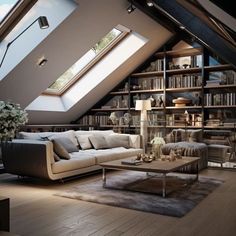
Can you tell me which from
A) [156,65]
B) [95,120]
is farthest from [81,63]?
[156,65]

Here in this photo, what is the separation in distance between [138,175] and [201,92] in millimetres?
3070

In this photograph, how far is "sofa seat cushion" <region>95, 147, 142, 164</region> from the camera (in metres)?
5.09

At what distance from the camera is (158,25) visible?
6633 mm

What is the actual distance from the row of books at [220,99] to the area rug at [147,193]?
2.57m

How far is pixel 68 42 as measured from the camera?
212 inches

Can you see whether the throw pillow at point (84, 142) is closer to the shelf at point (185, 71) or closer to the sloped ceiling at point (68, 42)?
the sloped ceiling at point (68, 42)

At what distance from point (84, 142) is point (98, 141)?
264mm

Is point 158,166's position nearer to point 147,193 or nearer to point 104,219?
point 147,193

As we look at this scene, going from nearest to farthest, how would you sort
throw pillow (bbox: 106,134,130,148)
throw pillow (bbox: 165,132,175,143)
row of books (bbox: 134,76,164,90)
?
throw pillow (bbox: 106,134,130,148)
throw pillow (bbox: 165,132,175,143)
row of books (bbox: 134,76,164,90)

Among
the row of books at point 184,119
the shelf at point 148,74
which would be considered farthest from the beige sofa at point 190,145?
the shelf at point 148,74

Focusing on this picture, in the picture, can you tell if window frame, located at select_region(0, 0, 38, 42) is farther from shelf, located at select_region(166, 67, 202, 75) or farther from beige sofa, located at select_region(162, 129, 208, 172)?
shelf, located at select_region(166, 67, 202, 75)

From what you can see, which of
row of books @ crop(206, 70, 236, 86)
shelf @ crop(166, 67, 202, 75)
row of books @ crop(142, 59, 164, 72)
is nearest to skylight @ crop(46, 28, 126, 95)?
row of books @ crop(142, 59, 164, 72)

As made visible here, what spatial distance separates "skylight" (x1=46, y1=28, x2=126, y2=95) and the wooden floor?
3.57 metres

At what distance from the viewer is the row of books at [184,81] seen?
7309mm
